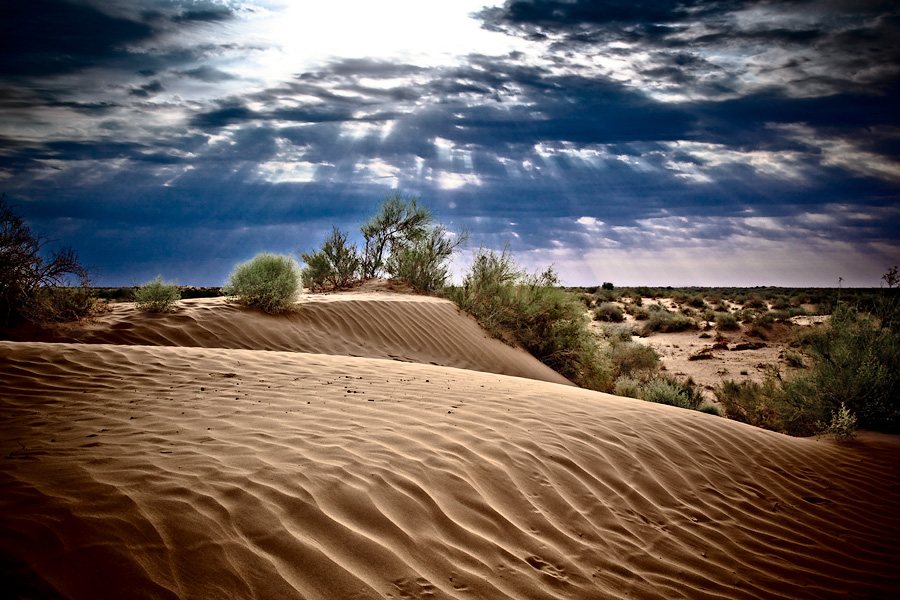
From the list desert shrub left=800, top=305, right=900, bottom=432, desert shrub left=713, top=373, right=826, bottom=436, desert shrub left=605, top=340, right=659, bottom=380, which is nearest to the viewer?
desert shrub left=800, top=305, right=900, bottom=432

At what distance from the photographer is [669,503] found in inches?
159

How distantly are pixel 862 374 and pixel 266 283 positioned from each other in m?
11.1

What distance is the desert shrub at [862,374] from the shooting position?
696 centimetres

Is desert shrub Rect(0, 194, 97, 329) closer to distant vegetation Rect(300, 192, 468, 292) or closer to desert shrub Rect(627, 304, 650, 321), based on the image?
distant vegetation Rect(300, 192, 468, 292)

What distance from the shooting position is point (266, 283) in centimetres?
1163

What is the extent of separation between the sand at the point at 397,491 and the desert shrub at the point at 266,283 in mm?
4904

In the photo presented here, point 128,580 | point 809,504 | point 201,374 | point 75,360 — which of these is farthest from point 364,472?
point 75,360

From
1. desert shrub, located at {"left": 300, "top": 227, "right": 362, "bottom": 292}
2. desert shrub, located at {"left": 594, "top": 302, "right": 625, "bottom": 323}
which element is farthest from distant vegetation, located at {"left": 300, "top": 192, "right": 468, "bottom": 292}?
desert shrub, located at {"left": 594, "top": 302, "right": 625, "bottom": 323}

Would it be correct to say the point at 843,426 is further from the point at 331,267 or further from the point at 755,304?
the point at 755,304

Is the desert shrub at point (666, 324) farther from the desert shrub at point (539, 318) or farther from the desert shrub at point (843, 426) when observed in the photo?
the desert shrub at point (843, 426)

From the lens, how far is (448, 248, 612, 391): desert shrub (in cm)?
1263

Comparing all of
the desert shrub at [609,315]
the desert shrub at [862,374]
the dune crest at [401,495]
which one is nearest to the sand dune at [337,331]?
the dune crest at [401,495]

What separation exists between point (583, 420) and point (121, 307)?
33.6 ft

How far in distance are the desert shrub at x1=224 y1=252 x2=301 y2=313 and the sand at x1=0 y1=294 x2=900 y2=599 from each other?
4904 mm
